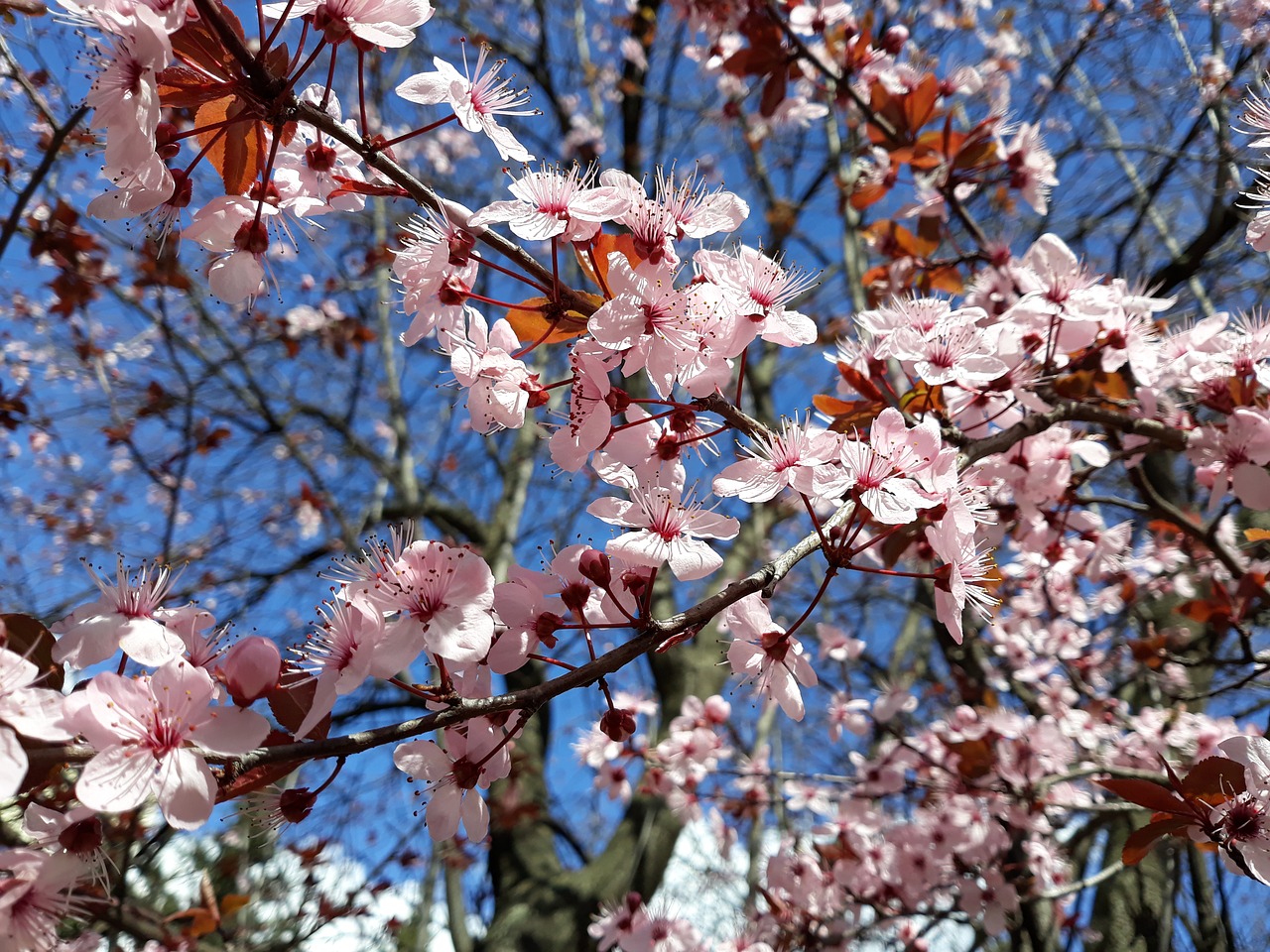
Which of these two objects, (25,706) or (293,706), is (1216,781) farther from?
(25,706)

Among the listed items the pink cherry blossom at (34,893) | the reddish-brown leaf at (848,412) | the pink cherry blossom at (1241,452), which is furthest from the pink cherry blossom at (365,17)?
the pink cherry blossom at (1241,452)

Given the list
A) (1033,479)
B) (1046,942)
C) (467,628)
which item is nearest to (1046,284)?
(1033,479)

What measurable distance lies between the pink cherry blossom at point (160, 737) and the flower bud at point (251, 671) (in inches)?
1.1

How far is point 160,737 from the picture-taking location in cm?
78

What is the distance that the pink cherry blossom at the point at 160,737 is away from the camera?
0.73 meters

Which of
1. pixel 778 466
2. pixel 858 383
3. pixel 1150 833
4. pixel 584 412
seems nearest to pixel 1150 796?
pixel 1150 833

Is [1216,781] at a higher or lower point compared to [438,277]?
lower

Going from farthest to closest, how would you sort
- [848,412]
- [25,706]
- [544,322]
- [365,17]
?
[848,412] → [544,322] → [365,17] → [25,706]

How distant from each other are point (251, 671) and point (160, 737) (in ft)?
0.32

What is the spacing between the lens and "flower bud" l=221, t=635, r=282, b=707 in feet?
2.70

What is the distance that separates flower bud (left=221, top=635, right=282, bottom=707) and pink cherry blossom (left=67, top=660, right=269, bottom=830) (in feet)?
0.10

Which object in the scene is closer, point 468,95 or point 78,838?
point 78,838

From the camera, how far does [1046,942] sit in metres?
2.27

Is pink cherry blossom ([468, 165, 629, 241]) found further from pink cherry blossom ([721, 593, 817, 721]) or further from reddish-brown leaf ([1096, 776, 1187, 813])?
reddish-brown leaf ([1096, 776, 1187, 813])
